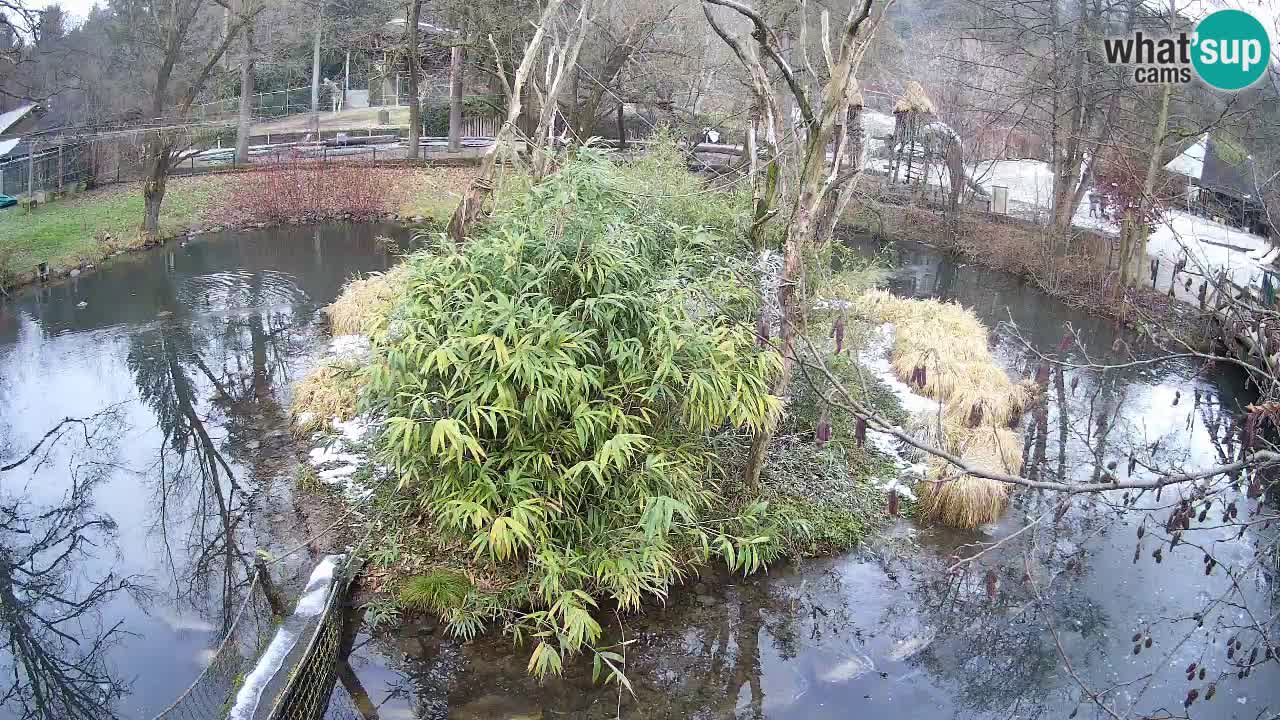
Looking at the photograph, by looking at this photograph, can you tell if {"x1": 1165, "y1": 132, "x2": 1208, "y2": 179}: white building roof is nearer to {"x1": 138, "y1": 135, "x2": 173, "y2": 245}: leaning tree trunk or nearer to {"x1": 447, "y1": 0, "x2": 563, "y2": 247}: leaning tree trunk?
{"x1": 447, "y1": 0, "x2": 563, "y2": 247}: leaning tree trunk

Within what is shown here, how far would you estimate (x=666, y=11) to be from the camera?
18562 millimetres

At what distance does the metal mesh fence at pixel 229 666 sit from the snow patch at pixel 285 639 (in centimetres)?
11

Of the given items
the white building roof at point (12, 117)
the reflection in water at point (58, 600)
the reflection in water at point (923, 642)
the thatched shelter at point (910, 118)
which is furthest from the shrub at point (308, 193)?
the reflection in water at point (923, 642)

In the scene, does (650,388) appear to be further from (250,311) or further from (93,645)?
(250,311)

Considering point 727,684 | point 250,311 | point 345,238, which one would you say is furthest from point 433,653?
point 345,238

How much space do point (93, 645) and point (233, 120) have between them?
61.7 ft

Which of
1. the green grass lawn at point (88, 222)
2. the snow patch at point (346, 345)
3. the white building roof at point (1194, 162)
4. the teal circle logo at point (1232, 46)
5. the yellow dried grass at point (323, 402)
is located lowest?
the yellow dried grass at point (323, 402)

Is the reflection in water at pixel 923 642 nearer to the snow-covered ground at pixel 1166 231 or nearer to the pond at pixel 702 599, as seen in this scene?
the pond at pixel 702 599

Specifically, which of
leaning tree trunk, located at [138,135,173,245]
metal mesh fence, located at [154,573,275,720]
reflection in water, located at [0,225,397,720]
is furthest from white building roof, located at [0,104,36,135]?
metal mesh fence, located at [154,573,275,720]

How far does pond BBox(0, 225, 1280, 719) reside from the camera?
546 centimetres

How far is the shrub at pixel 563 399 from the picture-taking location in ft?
18.1

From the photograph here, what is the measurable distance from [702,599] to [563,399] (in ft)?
5.92

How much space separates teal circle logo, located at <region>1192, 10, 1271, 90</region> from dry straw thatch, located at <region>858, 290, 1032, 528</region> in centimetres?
353

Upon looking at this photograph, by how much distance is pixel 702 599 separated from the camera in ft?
20.8
